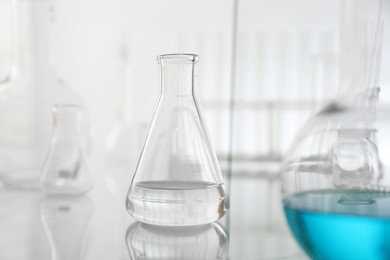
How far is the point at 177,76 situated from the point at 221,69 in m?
3.27

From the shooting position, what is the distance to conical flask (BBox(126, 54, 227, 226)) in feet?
1.58

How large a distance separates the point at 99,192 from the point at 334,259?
22.8 inches

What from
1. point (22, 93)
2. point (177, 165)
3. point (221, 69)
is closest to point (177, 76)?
point (177, 165)

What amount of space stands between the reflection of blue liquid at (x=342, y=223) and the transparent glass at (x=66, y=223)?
0.69ft

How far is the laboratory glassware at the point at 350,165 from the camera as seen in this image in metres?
0.33

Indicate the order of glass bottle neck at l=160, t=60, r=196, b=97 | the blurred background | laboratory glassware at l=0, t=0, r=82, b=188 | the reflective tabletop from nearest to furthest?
the reflective tabletop → glass bottle neck at l=160, t=60, r=196, b=97 → the blurred background → laboratory glassware at l=0, t=0, r=82, b=188

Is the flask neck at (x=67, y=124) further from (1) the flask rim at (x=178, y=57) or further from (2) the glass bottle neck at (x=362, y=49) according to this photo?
(2) the glass bottle neck at (x=362, y=49)

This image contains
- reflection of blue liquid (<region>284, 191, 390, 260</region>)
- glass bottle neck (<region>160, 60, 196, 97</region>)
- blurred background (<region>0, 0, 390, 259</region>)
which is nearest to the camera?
reflection of blue liquid (<region>284, 191, 390, 260</region>)

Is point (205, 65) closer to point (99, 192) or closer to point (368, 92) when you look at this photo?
point (99, 192)

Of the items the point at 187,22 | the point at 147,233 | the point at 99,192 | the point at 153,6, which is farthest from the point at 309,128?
the point at 187,22

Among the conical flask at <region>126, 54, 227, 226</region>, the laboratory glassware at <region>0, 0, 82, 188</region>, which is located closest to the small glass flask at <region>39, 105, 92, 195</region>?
the laboratory glassware at <region>0, 0, 82, 188</region>

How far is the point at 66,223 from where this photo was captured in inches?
22.7

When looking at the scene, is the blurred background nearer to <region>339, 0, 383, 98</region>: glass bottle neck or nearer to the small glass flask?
<region>339, 0, 383, 98</region>: glass bottle neck

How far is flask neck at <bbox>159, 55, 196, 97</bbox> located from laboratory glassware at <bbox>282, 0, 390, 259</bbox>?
0.19 metres
